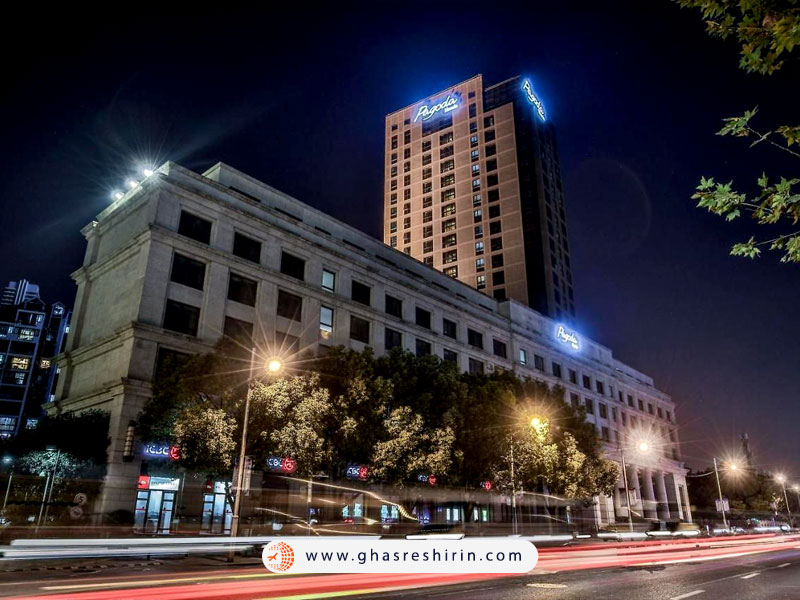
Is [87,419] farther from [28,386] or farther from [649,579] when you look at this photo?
[28,386]

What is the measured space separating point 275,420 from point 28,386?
102050 mm

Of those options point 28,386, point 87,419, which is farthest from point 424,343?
point 28,386

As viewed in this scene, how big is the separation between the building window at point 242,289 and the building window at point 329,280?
266 inches

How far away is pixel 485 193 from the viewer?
100438mm

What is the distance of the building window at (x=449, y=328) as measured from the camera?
184 ft

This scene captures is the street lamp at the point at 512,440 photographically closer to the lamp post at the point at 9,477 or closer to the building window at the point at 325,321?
the building window at the point at 325,321

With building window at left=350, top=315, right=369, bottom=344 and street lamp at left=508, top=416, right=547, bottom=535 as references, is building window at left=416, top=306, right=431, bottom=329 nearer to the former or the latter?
building window at left=350, top=315, right=369, bottom=344

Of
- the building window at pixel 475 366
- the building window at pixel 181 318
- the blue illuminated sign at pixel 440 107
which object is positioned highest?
the blue illuminated sign at pixel 440 107

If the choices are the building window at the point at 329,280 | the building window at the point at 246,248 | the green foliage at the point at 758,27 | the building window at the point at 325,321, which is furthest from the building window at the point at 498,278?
the green foliage at the point at 758,27

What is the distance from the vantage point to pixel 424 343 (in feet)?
172

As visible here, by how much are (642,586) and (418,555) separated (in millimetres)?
8448

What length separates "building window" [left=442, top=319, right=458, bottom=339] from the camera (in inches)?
2208

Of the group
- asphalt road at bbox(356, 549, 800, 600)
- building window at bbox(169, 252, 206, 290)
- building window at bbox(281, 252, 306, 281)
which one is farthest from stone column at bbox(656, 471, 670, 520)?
Answer: building window at bbox(169, 252, 206, 290)

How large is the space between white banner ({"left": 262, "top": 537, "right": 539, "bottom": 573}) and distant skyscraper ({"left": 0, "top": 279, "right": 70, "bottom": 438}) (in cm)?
11406
